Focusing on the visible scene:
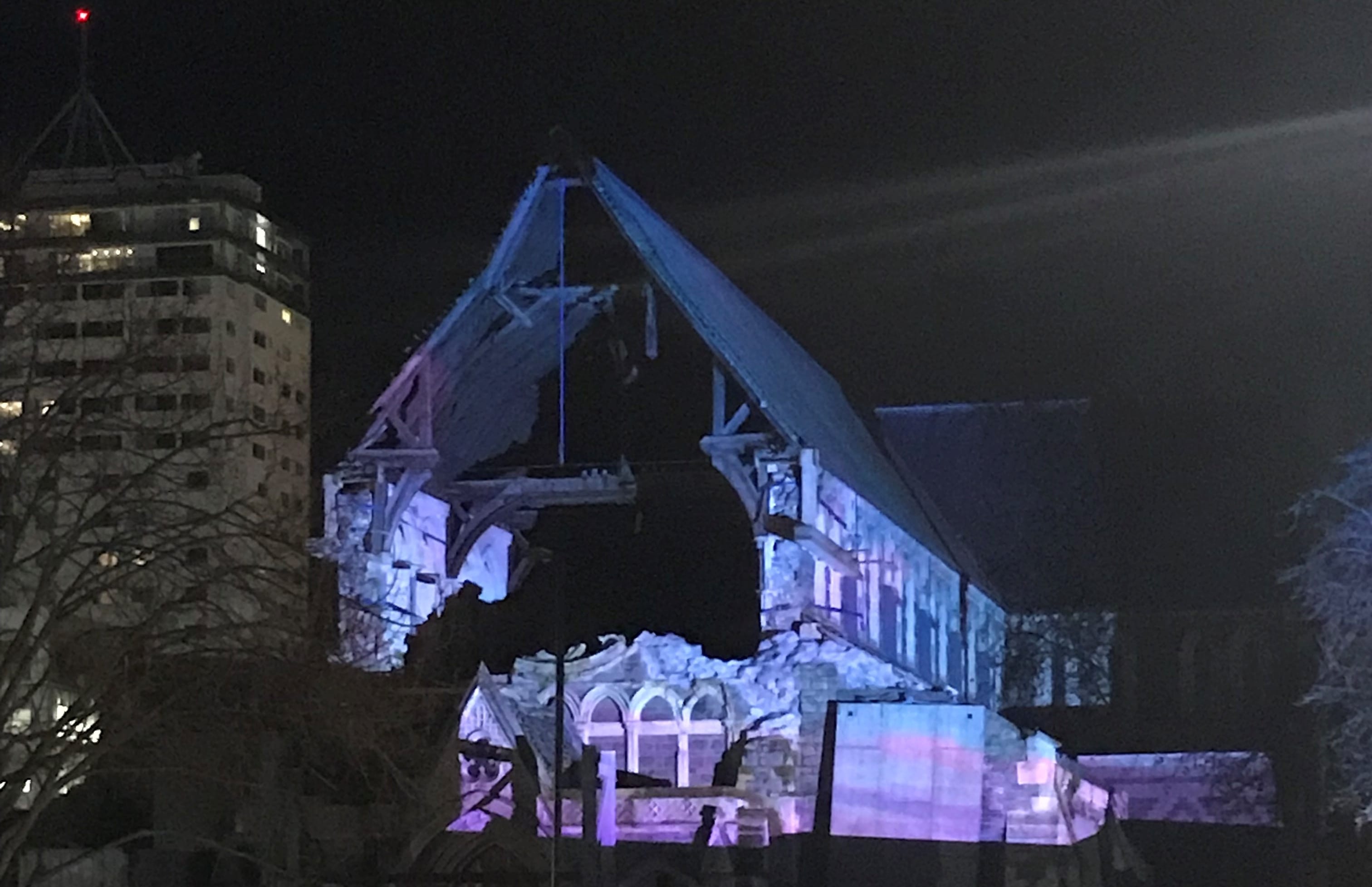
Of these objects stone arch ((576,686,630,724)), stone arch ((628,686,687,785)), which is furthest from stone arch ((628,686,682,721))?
stone arch ((576,686,630,724))

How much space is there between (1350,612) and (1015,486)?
97.2 feet

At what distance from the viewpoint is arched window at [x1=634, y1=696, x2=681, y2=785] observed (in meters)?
38.4

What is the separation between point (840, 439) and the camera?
4762 centimetres

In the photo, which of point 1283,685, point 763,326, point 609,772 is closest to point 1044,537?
point 1283,685

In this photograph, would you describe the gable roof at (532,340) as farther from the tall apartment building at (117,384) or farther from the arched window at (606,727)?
the arched window at (606,727)

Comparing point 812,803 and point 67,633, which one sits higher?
point 67,633

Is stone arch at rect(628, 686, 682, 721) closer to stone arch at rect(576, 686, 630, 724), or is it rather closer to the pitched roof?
stone arch at rect(576, 686, 630, 724)

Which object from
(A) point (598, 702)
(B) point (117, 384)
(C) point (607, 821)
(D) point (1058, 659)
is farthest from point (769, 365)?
(B) point (117, 384)

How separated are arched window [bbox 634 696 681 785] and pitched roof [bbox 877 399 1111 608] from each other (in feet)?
86.8

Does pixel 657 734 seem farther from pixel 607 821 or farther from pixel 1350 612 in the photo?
pixel 1350 612

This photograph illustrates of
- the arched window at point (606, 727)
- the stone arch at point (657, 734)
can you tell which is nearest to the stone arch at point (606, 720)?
the arched window at point (606, 727)

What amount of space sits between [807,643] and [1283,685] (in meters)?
23.7

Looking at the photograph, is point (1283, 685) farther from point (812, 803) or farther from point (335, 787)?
point (335, 787)

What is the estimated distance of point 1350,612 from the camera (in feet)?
122
